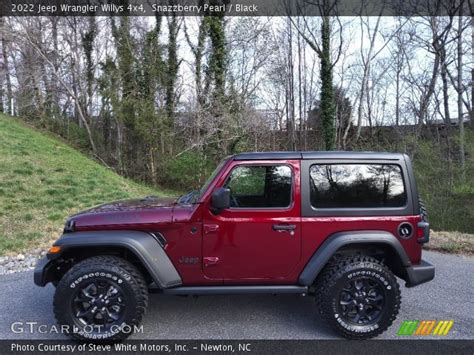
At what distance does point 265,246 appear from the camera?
3.02 meters

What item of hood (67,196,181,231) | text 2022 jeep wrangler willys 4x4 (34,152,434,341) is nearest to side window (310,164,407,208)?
text 2022 jeep wrangler willys 4x4 (34,152,434,341)

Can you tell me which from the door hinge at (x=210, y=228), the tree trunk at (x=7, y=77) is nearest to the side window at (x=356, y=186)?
the door hinge at (x=210, y=228)

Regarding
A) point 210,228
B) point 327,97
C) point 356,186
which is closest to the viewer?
point 210,228

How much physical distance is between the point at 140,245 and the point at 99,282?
0.49 meters

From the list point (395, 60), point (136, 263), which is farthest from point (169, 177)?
→ point (395, 60)

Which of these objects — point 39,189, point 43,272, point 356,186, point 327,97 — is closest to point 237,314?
point 356,186

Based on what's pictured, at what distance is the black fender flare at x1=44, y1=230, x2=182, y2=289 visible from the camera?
9.52 ft

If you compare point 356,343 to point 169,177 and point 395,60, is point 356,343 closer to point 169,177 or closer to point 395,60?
point 169,177

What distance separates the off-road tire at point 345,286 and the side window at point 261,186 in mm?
825

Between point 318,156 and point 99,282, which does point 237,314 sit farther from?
point 318,156

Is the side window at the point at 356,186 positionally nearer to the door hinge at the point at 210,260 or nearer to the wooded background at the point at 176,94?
the door hinge at the point at 210,260

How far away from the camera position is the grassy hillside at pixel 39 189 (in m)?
6.58

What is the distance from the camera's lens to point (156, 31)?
1731cm

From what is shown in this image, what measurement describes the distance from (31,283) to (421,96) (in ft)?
71.9
